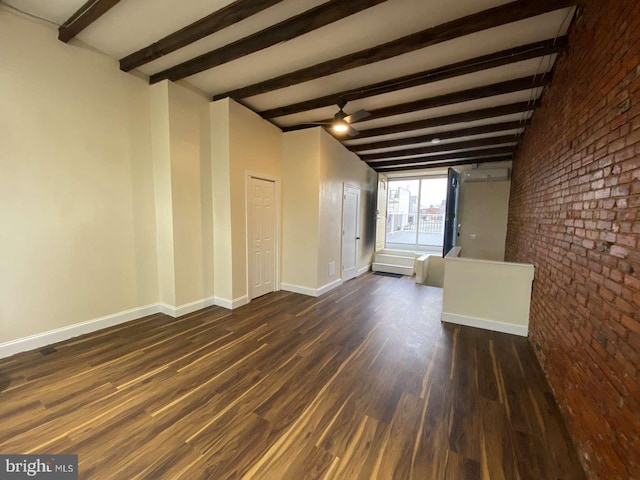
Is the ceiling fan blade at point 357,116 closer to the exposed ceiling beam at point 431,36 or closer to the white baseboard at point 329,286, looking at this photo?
the exposed ceiling beam at point 431,36

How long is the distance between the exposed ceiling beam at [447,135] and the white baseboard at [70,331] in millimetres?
4702

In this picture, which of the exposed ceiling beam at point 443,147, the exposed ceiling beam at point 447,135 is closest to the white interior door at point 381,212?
the exposed ceiling beam at point 443,147

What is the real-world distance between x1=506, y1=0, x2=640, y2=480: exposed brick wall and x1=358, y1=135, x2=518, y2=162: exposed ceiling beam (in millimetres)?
2409

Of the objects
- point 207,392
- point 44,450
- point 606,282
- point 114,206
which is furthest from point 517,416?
point 114,206

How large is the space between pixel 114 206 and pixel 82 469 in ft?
8.57

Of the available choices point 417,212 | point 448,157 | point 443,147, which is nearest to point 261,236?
point 443,147

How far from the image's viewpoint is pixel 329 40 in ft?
8.02

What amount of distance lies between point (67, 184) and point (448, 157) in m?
6.69

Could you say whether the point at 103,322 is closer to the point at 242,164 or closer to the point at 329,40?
the point at 242,164

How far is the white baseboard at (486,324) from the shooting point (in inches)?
129

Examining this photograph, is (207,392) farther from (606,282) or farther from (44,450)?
(606,282)

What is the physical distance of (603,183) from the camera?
163 centimetres

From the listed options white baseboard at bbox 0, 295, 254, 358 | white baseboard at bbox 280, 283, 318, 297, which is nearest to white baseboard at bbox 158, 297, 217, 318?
white baseboard at bbox 0, 295, 254, 358

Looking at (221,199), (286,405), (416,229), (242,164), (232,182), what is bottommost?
(286,405)
